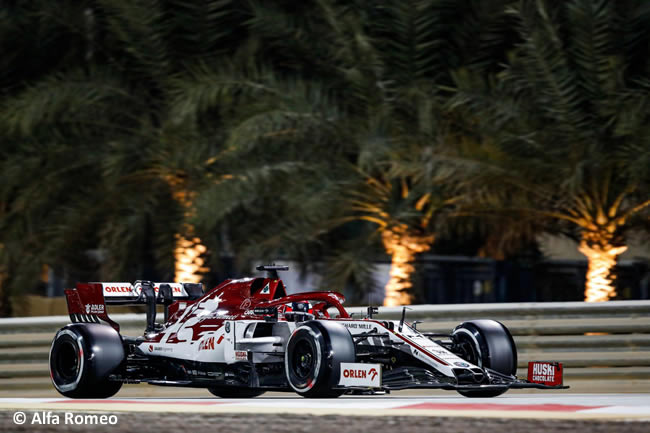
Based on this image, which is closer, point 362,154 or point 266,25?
point 362,154

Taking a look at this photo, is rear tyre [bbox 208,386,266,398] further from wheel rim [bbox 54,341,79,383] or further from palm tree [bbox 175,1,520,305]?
palm tree [bbox 175,1,520,305]

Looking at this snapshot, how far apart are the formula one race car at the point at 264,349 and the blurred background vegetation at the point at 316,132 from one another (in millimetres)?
4494

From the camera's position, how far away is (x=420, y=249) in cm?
1645

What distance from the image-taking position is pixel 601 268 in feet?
51.9

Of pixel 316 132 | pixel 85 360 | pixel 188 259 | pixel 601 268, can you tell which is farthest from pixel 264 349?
pixel 188 259

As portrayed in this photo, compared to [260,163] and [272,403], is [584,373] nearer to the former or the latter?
[272,403]

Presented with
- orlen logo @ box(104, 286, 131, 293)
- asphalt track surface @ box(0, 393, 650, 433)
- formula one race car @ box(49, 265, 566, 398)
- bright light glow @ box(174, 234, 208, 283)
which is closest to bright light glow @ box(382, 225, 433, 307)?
bright light glow @ box(174, 234, 208, 283)

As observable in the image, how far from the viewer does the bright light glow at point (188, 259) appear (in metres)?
16.8

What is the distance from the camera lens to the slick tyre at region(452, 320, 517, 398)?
9273 millimetres

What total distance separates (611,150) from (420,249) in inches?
125

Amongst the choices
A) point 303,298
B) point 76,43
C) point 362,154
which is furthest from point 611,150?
point 76,43

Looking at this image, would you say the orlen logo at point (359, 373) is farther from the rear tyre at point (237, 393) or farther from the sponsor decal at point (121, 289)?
the sponsor decal at point (121, 289)

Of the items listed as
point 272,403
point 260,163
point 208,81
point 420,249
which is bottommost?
point 272,403

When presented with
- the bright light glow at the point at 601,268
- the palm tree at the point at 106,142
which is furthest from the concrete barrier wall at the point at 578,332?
the palm tree at the point at 106,142
